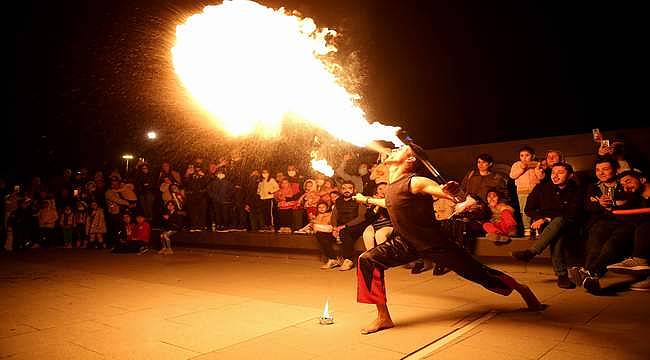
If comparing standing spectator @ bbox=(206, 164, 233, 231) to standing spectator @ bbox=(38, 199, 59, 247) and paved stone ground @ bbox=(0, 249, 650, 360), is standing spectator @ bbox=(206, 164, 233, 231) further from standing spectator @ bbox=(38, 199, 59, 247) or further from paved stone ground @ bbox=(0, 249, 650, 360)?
standing spectator @ bbox=(38, 199, 59, 247)

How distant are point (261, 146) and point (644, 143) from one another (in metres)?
9.20

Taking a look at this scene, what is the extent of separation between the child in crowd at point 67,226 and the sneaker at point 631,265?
14.3 metres

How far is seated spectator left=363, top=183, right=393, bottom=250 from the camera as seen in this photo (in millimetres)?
8766

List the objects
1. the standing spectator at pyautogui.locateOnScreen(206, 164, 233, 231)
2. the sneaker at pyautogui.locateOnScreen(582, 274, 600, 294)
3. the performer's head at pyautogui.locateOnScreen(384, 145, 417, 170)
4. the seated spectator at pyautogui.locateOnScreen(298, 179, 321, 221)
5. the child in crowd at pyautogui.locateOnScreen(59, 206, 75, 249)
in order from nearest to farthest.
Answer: the performer's head at pyautogui.locateOnScreen(384, 145, 417, 170) < the sneaker at pyautogui.locateOnScreen(582, 274, 600, 294) < the seated spectator at pyautogui.locateOnScreen(298, 179, 321, 221) < the standing spectator at pyautogui.locateOnScreen(206, 164, 233, 231) < the child in crowd at pyautogui.locateOnScreen(59, 206, 75, 249)

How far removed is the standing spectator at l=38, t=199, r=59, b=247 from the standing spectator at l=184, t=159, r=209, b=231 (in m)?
4.86

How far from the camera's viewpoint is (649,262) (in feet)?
20.3

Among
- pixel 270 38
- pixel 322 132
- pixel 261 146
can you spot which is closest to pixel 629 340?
pixel 270 38

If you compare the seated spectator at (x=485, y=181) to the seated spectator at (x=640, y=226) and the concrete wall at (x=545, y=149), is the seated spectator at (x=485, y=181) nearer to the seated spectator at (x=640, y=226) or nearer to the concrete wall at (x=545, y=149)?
the concrete wall at (x=545, y=149)

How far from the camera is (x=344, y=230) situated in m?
9.26

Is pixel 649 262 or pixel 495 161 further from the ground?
pixel 495 161

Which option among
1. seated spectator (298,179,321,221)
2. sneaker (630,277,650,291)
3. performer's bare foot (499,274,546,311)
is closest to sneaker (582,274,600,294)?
sneaker (630,277,650,291)

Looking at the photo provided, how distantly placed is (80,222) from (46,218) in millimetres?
1104

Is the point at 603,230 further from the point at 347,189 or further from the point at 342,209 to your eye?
the point at 342,209

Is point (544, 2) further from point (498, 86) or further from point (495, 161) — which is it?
point (495, 161)
